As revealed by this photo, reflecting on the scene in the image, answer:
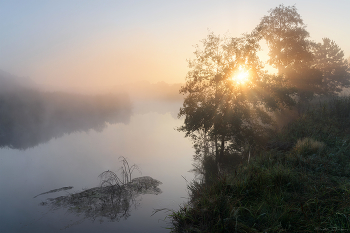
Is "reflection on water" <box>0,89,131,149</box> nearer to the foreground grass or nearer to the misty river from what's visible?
the misty river

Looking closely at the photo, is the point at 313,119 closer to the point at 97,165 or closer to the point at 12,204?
the point at 97,165

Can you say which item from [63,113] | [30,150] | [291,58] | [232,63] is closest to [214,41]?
[232,63]

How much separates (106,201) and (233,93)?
35.1 ft

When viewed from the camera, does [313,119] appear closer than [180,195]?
No

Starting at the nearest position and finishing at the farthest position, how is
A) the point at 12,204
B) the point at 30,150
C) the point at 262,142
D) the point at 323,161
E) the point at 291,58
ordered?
the point at 323,161
the point at 12,204
the point at 262,142
the point at 30,150
the point at 291,58

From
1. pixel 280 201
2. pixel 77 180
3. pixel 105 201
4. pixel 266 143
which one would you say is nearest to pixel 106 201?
pixel 105 201

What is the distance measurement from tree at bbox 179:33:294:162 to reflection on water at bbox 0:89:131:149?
21.5 metres

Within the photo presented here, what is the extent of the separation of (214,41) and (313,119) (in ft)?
33.5

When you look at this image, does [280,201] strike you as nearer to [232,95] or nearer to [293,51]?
[232,95]

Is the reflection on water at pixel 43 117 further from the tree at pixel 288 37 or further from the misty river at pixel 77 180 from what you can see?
the tree at pixel 288 37

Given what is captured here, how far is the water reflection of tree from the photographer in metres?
8.69

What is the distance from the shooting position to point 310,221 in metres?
4.35

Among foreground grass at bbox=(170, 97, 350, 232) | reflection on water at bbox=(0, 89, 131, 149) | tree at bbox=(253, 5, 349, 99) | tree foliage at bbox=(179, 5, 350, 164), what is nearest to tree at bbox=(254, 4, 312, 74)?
tree at bbox=(253, 5, 349, 99)

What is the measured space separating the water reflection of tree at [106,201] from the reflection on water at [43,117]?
18.3 meters
